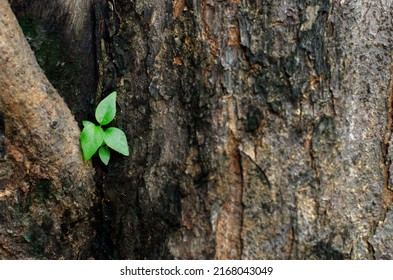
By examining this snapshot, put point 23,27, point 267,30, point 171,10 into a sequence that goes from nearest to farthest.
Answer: point 267,30, point 171,10, point 23,27

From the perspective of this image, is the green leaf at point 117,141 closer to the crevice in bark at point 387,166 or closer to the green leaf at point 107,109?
the green leaf at point 107,109

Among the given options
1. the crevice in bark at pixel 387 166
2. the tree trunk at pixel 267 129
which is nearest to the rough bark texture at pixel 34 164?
the tree trunk at pixel 267 129

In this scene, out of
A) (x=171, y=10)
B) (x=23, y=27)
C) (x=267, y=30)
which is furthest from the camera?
(x=23, y=27)

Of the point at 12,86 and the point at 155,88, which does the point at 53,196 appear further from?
the point at 155,88

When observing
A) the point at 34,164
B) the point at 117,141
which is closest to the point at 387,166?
the point at 117,141

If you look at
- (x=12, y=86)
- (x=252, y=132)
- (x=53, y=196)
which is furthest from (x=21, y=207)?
(x=252, y=132)
